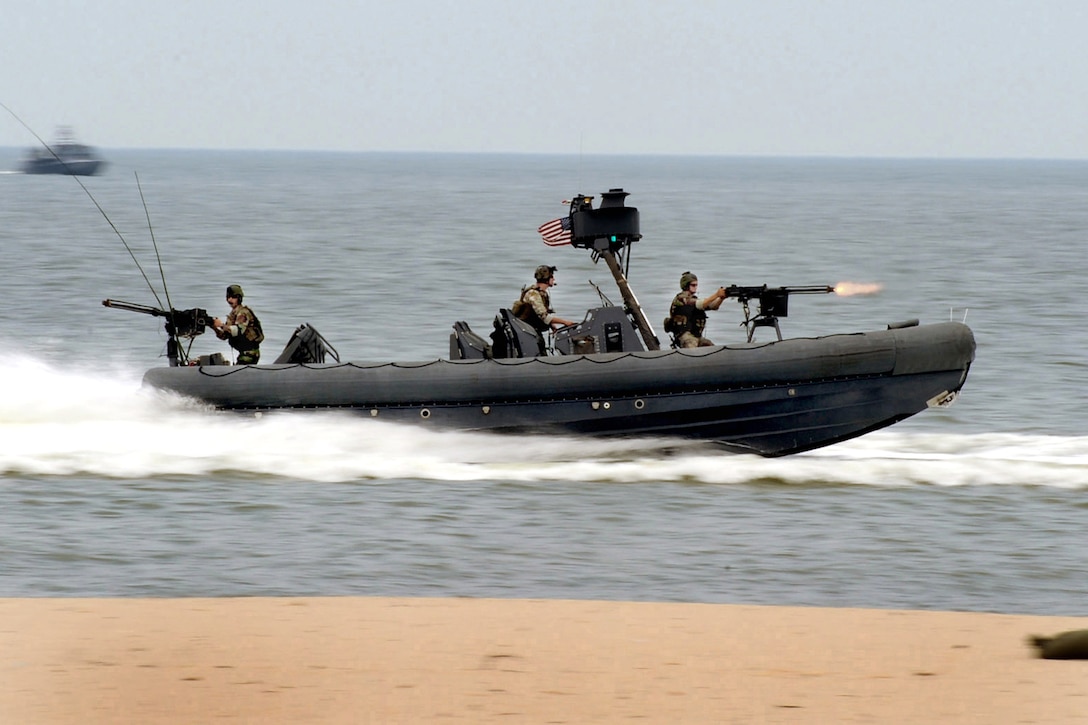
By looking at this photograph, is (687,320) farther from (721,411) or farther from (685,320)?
Answer: (721,411)

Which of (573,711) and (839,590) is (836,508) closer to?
(839,590)

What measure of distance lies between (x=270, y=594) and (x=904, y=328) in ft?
21.3

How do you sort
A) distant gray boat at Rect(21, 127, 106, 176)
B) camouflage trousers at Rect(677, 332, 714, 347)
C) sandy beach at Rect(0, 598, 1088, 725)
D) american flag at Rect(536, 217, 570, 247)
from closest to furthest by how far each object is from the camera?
sandy beach at Rect(0, 598, 1088, 725) < camouflage trousers at Rect(677, 332, 714, 347) < american flag at Rect(536, 217, 570, 247) < distant gray boat at Rect(21, 127, 106, 176)

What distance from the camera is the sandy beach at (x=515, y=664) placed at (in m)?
6.54

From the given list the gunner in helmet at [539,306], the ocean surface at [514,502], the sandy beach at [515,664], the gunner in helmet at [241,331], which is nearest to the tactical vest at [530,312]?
the gunner in helmet at [539,306]

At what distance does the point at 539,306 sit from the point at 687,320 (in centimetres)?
136

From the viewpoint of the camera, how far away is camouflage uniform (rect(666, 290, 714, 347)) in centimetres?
1338

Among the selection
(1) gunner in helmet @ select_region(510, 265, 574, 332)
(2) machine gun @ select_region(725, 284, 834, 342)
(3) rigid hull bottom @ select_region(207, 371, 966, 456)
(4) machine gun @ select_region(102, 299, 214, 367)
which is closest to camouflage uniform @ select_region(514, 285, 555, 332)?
(1) gunner in helmet @ select_region(510, 265, 574, 332)

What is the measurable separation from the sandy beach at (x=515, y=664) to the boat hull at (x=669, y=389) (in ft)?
13.9

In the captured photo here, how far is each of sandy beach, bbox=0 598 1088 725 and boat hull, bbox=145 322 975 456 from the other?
4229 mm

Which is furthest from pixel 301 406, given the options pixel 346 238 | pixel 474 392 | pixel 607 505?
pixel 346 238

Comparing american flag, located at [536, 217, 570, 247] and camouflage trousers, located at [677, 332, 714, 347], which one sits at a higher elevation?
american flag, located at [536, 217, 570, 247]

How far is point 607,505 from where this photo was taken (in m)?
12.1

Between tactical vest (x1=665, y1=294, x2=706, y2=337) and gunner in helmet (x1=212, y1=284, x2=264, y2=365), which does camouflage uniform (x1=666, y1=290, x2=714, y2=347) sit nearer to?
tactical vest (x1=665, y1=294, x2=706, y2=337)
